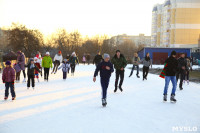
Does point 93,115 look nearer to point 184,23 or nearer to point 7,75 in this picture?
point 7,75

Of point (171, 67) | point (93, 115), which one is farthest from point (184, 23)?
point (93, 115)

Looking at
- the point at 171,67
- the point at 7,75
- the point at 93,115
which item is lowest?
the point at 93,115

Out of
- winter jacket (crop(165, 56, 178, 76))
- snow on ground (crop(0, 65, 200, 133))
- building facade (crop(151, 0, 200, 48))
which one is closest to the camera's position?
snow on ground (crop(0, 65, 200, 133))

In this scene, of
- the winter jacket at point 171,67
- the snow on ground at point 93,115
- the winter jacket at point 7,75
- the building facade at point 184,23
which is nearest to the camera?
the snow on ground at point 93,115

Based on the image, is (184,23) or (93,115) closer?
(93,115)

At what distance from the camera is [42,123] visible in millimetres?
4348

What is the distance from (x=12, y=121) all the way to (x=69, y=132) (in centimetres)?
161

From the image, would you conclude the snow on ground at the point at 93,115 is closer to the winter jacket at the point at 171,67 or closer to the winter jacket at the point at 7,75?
the winter jacket at the point at 7,75

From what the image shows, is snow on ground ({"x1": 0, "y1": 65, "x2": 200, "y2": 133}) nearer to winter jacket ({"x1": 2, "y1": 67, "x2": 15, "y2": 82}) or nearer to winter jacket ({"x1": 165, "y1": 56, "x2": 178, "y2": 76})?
winter jacket ({"x1": 2, "y1": 67, "x2": 15, "y2": 82})

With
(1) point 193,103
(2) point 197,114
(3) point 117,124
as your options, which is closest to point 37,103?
(3) point 117,124

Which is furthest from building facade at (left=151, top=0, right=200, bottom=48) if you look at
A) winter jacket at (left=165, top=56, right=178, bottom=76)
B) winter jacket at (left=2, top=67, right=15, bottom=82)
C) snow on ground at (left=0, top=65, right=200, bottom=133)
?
winter jacket at (left=2, top=67, right=15, bottom=82)

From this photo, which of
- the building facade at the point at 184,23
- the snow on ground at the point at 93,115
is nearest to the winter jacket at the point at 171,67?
the snow on ground at the point at 93,115

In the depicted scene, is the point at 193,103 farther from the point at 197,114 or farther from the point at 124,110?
the point at 124,110

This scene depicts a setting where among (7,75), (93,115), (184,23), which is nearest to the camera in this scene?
(93,115)
